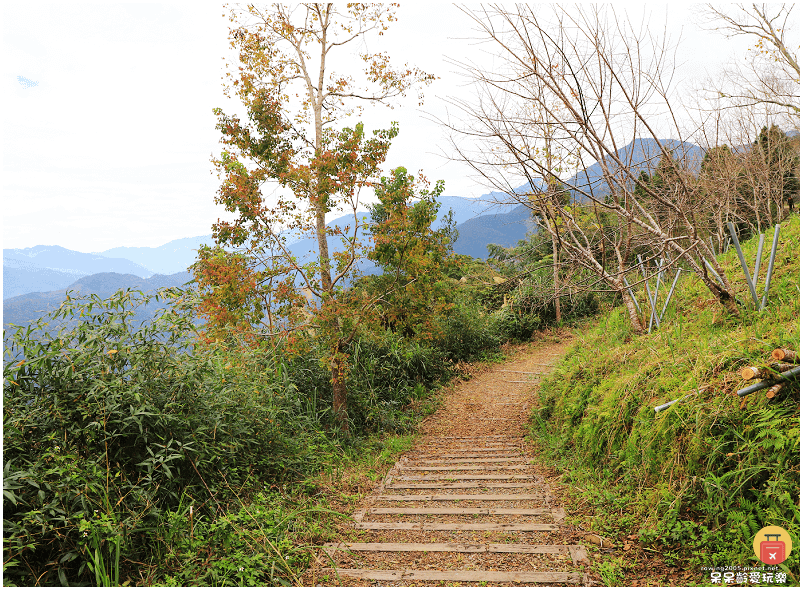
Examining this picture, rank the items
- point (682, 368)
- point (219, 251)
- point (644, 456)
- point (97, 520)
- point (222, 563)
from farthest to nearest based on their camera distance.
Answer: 1. point (219, 251)
2. point (682, 368)
3. point (644, 456)
4. point (222, 563)
5. point (97, 520)

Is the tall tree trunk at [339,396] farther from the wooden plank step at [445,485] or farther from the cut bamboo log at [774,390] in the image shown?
the cut bamboo log at [774,390]

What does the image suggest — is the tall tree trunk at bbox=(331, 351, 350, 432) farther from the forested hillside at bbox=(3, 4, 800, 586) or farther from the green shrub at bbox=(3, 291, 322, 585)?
the green shrub at bbox=(3, 291, 322, 585)

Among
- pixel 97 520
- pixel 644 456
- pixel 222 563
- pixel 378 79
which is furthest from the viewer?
pixel 378 79

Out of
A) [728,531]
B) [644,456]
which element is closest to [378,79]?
[644,456]

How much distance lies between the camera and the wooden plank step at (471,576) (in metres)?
2.62

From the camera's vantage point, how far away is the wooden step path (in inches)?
108

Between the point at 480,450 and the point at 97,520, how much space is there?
4090 millimetres

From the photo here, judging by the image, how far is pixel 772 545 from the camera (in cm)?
233

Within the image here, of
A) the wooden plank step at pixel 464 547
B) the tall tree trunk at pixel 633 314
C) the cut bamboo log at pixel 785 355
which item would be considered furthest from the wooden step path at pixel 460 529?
the tall tree trunk at pixel 633 314

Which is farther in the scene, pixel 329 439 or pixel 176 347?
pixel 329 439

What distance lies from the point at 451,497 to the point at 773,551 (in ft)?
7.34

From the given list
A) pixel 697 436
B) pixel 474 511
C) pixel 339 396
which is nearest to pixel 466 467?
pixel 474 511

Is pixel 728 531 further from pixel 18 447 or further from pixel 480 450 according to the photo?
pixel 18 447

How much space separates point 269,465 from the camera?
4008mm
